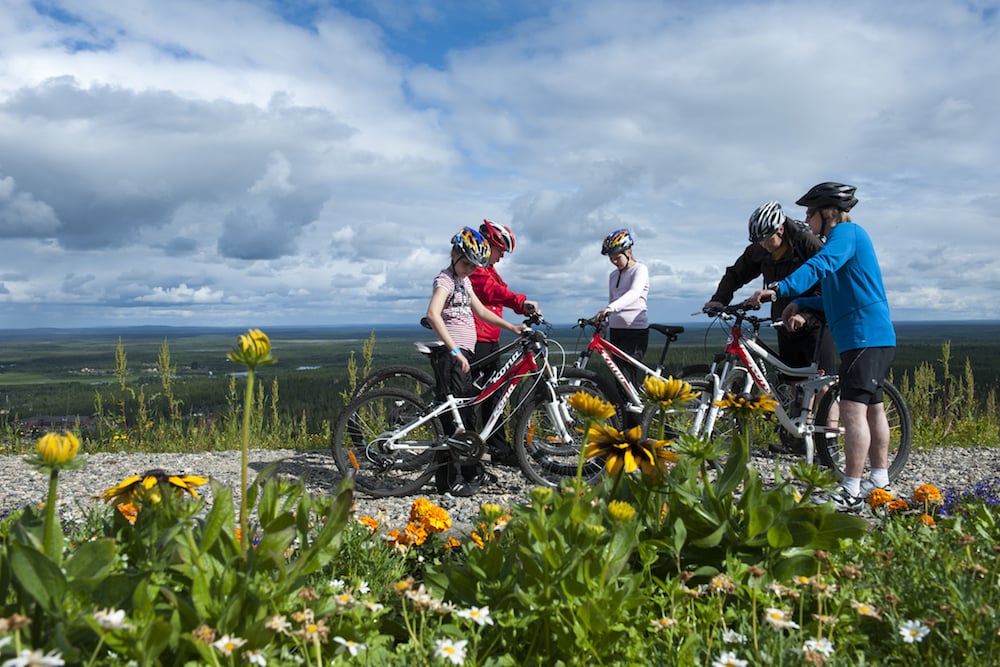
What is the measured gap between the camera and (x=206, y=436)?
816 cm

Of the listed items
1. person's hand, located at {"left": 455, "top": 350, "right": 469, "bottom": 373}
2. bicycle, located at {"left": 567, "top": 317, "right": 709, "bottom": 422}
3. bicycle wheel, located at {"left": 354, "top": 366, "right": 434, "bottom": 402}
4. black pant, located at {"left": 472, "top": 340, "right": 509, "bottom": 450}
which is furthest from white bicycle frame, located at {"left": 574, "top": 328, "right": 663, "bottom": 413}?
bicycle wheel, located at {"left": 354, "top": 366, "right": 434, "bottom": 402}

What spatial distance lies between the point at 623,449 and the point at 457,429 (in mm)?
3259

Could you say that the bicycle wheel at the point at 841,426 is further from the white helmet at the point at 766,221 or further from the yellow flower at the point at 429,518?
the yellow flower at the point at 429,518

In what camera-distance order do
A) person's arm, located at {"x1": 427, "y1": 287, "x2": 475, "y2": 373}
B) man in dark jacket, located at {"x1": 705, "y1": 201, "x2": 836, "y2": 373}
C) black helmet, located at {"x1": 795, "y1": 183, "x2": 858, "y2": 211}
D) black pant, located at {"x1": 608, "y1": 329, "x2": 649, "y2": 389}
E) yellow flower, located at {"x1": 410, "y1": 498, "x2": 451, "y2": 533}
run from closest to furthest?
1. yellow flower, located at {"x1": 410, "y1": 498, "x2": 451, "y2": 533}
2. black helmet, located at {"x1": 795, "y1": 183, "x2": 858, "y2": 211}
3. person's arm, located at {"x1": 427, "y1": 287, "x2": 475, "y2": 373}
4. man in dark jacket, located at {"x1": 705, "y1": 201, "x2": 836, "y2": 373}
5. black pant, located at {"x1": 608, "y1": 329, "x2": 649, "y2": 389}

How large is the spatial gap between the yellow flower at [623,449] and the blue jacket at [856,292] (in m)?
2.49

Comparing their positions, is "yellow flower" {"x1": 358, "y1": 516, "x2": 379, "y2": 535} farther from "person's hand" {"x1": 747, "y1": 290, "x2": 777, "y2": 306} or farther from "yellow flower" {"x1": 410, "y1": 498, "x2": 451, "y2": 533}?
"person's hand" {"x1": 747, "y1": 290, "x2": 777, "y2": 306}

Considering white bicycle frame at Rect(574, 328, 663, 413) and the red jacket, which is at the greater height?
the red jacket

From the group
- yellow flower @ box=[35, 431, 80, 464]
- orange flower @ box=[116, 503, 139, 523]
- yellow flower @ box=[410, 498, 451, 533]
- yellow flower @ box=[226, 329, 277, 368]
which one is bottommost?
yellow flower @ box=[410, 498, 451, 533]

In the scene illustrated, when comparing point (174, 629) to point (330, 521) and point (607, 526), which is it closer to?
point (330, 521)

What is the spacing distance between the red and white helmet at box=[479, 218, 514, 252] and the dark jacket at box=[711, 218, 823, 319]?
2201mm

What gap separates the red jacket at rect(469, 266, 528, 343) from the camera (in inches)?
232

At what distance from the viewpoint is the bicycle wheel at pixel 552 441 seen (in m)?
5.20

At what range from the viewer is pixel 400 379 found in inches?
224

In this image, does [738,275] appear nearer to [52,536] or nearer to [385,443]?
[385,443]
